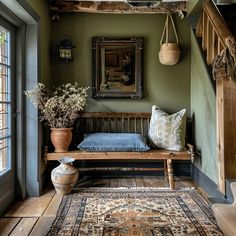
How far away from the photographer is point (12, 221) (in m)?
2.44

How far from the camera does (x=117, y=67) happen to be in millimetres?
3863

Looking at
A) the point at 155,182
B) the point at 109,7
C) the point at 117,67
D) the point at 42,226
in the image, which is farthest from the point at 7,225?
the point at 109,7

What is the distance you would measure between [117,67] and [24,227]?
7.82ft

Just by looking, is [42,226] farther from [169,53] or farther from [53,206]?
[169,53]

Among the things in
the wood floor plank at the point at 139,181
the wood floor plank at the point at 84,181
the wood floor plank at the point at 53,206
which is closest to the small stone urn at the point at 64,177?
the wood floor plank at the point at 53,206

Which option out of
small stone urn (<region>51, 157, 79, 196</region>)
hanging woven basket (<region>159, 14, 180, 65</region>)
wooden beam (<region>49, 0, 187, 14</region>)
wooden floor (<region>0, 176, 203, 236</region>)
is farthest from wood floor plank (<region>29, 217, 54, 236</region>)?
wooden beam (<region>49, 0, 187, 14</region>)

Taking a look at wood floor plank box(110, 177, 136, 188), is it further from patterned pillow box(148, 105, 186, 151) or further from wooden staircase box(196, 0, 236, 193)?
wooden staircase box(196, 0, 236, 193)

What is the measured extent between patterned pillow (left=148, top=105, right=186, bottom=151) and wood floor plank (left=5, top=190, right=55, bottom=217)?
146 centimetres

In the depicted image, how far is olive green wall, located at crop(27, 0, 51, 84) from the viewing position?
320 cm

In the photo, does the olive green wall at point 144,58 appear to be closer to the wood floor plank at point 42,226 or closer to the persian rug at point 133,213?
the persian rug at point 133,213

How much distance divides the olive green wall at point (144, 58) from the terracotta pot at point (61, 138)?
71cm

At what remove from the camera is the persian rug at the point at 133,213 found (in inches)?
87.7

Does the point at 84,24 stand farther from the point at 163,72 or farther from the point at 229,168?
the point at 229,168

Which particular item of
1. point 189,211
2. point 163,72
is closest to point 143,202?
point 189,211
